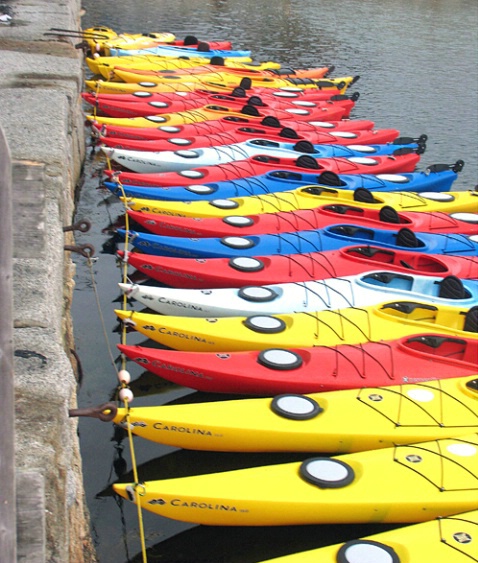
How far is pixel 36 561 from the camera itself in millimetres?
2525

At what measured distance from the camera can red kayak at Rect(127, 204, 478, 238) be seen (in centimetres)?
878

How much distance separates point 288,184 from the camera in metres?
10.2

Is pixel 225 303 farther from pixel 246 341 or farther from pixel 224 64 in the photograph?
pixel 224 64

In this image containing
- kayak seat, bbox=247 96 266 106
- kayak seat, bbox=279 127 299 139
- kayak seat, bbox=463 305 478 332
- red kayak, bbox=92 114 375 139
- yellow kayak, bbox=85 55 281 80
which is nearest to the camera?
kayak seat, bbox=463 305 478 332

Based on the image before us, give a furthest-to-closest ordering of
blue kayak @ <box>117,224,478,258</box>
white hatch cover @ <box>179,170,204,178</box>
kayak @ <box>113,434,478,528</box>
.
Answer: white hatch cover @ <box>179,170,204,178</box> → blue kayak @ <box>117,224,478,258</box> → kayak @ <box>113,434,478,528</box>

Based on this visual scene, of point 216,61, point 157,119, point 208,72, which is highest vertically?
point 216,61

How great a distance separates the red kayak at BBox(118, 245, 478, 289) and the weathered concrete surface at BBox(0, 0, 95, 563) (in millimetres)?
1111

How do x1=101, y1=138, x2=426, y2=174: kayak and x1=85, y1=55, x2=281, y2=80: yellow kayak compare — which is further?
x1=85, y1=55, x2=281, y2=80: yellow kayak

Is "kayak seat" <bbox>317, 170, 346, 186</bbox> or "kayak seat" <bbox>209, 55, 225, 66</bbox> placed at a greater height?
"kayak seat" <bbox>209, 55, 225, 66</bbox>

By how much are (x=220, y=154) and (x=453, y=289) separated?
492 cm

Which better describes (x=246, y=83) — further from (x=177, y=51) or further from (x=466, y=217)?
(x=466, y=217)

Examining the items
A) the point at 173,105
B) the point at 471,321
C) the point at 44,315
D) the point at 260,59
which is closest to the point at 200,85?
the point at 173,105

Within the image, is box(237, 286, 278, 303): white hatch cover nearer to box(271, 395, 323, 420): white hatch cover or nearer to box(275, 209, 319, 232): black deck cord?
box(271, 395, 323, 420): white hatch cover

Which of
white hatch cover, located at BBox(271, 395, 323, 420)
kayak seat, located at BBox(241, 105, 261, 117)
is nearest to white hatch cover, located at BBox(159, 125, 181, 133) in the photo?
kayak seat, located at BBox(241, 105, 261, 117)
